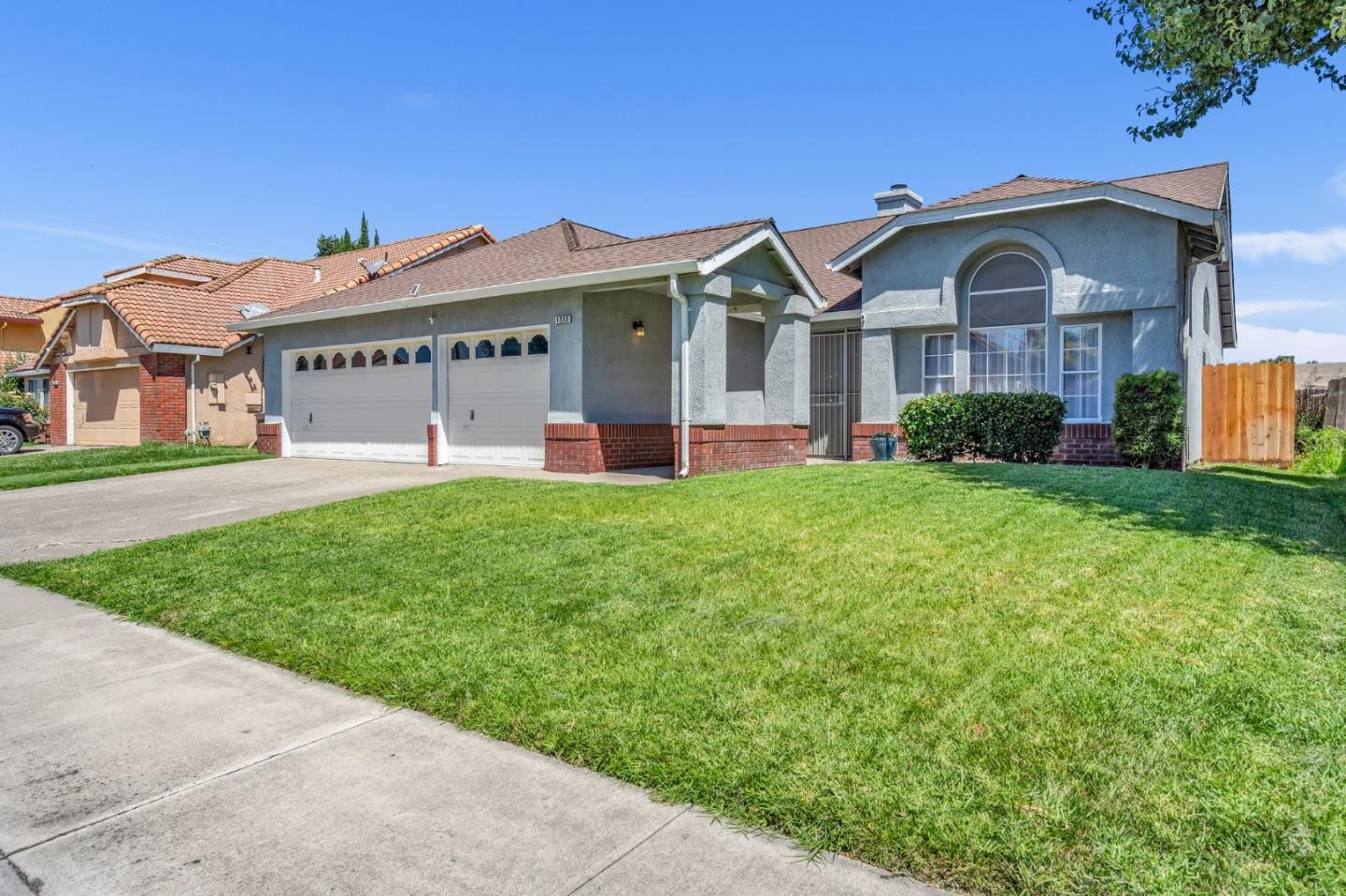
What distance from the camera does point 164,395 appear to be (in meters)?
22.2

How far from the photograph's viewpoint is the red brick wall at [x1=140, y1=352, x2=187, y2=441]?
22219 mm

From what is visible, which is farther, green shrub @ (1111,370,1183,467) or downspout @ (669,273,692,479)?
green shrub @ (1111,370,1183,467)

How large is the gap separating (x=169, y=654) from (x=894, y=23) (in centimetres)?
Result: 1458

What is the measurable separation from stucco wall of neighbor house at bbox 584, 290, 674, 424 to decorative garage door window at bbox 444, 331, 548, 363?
1107mm

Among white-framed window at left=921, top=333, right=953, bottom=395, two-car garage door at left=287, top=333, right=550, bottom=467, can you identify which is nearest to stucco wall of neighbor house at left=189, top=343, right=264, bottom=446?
two-car garage door at left=287, top=333, right=550, bottom=467

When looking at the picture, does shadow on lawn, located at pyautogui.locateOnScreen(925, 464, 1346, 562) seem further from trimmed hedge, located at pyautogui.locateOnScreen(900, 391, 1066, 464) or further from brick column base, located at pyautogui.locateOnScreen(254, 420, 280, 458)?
brick column base, located at pyautogui.locateOnScreen(254, 420, 280, 458)

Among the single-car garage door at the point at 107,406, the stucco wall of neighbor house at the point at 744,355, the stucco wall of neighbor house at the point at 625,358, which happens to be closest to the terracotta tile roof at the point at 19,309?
the single-car garage door at the point at 107,406

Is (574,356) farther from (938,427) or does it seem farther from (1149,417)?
(1149,417)

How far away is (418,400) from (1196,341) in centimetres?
1608

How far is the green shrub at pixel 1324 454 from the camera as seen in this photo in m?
16.0

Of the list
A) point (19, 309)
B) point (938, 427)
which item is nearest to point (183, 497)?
point (938, 427)

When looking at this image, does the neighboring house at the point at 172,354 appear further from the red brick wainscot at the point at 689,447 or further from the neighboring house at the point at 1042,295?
the neighboring house at the point at 1042,295

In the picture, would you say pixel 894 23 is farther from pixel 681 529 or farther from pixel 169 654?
pixel 169 654

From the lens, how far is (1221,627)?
179 inches
